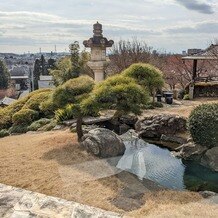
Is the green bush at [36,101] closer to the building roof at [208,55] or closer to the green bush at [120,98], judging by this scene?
the green bush at [120,98]

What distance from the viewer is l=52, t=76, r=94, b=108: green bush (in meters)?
8.14

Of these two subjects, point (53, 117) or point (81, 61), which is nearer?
point (53, 117)

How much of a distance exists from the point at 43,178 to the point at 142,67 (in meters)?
4.48

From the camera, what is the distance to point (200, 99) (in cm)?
1842

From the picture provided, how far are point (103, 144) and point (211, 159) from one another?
280 centimetres

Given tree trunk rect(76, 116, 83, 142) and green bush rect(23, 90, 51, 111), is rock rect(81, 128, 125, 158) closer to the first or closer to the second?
tree trunk rect(76, 116, 83, 142)

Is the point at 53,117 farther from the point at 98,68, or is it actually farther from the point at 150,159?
the point at 150,159

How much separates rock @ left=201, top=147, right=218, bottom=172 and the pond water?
14 centimetres

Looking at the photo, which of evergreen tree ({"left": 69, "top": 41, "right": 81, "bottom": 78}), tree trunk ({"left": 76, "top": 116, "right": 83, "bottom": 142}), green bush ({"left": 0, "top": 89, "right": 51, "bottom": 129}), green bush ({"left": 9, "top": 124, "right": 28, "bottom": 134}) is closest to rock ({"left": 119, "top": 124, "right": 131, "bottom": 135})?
tree trunk ({"left": 76, "top": 116, "right": 83, "bottom": 142})

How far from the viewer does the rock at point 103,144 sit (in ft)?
24.5

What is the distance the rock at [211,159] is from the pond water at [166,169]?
14cm

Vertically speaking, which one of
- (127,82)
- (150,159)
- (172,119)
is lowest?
(150,159)

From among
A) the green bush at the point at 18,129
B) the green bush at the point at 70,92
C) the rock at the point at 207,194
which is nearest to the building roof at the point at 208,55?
the green bush at the point at 18,129

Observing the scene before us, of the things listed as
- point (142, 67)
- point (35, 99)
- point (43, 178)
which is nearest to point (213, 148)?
point (142, 67)
